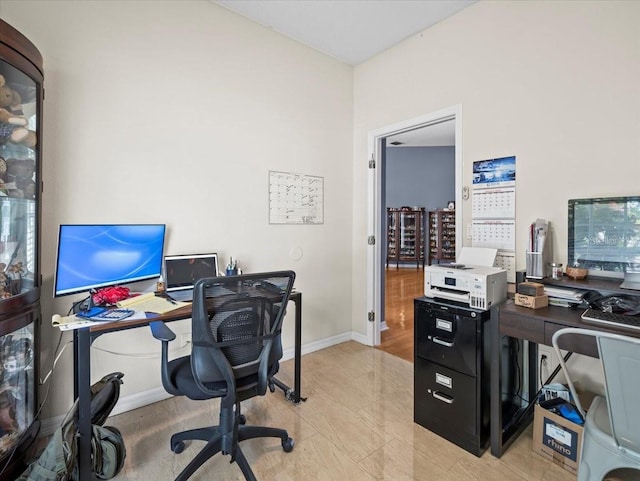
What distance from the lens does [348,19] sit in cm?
265

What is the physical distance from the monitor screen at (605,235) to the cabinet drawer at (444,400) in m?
0.95

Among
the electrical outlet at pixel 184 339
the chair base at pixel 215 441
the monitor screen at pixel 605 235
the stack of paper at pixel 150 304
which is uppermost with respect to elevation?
the monitor screen at pixel 605 235

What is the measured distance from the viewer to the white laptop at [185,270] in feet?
7.20

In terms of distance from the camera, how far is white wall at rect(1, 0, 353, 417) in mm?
1920

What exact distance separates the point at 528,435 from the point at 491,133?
1.98 meters

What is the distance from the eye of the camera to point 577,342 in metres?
1.43

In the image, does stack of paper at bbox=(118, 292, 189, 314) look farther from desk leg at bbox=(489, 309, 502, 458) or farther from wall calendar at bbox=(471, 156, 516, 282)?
wall calendar at bbox=(471, 156, 516, 282)

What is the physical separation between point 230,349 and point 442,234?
7.52 m

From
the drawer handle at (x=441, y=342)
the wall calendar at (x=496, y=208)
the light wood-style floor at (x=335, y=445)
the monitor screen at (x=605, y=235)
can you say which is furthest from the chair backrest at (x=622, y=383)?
the wall calendar at (x=496, y=208)

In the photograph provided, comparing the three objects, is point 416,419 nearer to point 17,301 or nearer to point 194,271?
point 194,271

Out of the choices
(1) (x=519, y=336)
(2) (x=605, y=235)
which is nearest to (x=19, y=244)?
(1) (x=519, y=336)

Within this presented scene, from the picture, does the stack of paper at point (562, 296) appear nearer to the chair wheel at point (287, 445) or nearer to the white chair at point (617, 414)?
the white chair at point (617, 414)

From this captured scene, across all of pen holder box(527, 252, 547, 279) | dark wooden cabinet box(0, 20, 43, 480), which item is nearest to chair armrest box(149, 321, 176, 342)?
dark wooden cabinet box(0, 20, 43, 480)

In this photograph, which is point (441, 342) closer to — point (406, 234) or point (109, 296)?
point (109, 296)
